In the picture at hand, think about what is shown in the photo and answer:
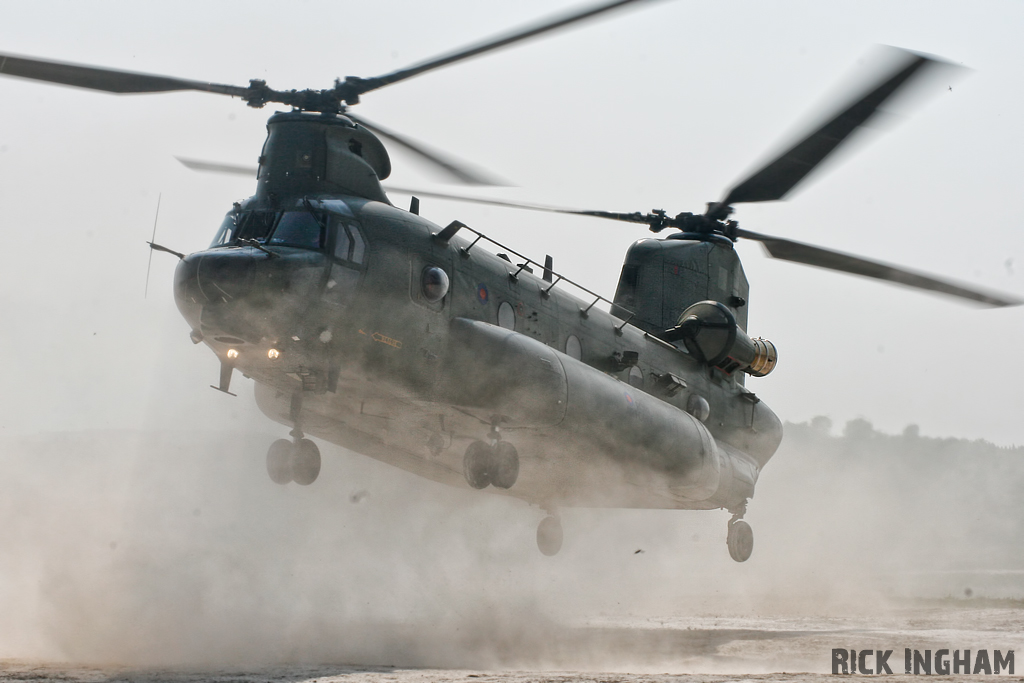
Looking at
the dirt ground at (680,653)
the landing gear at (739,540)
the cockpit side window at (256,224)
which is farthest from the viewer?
the landing gear at (739,540)

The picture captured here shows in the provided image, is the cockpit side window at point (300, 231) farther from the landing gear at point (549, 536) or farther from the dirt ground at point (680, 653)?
the landing gear at point (549, 536)

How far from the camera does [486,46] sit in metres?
8.48

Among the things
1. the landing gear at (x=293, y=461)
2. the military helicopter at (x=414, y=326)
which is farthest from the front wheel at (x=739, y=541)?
the landing gear at (x=293, y=461)

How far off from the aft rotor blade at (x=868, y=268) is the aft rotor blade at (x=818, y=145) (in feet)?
4.52

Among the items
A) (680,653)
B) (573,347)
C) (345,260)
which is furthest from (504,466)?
(680,653)

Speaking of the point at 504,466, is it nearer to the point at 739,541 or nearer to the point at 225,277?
the point at 225,277

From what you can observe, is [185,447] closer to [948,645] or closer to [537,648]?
[537,648]

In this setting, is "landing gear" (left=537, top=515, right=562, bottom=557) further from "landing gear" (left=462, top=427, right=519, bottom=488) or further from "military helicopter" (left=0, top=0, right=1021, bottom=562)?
"landing gear" (left=462, top=427, right=519, bottom=488)

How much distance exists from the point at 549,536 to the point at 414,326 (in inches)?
207

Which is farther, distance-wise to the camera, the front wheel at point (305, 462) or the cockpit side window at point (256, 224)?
the front wheel at point (305, 462)

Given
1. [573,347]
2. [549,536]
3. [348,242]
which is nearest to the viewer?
[348,242]

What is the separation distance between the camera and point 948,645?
11906 mm

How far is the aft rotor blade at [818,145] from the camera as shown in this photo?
9.09 meters

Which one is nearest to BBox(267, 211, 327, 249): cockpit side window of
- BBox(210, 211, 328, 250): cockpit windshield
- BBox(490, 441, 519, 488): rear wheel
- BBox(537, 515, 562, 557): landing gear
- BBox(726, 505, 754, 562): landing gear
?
BBox(210, 211, 328, 250): cockpit windshield
